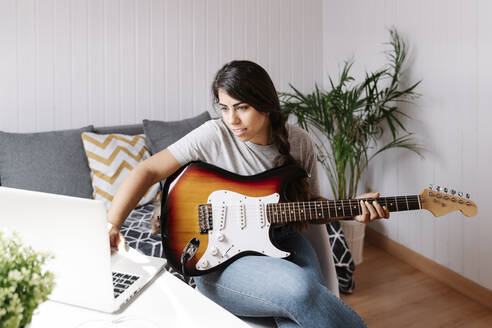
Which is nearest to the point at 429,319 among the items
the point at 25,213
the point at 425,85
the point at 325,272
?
the point at 325,272

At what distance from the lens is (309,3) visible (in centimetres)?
334

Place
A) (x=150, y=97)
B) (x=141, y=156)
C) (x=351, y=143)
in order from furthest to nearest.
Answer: (x=150, y=97) < (x=351, y=143) < (x=141, y=156)

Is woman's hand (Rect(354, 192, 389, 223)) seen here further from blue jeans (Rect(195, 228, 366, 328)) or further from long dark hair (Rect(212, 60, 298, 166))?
long dark hair (Rect(212, 60, 298, 166))

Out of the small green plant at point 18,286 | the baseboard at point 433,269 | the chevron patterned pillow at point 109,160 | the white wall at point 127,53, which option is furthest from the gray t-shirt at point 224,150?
the white wall at point 127,53

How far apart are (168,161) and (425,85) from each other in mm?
1749

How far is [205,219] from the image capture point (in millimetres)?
1348

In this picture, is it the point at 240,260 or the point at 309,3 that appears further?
the point at 309,3

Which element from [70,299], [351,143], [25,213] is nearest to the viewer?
[25,213]

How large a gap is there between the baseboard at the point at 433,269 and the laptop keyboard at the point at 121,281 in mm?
1966

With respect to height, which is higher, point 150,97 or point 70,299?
point 150,97

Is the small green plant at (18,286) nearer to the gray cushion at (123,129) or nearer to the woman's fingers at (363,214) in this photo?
the woman's fingers at (363,214)

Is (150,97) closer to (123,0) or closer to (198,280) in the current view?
(123,0)

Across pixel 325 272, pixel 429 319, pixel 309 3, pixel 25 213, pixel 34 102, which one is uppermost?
pixel 309 3

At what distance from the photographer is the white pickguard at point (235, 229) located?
1315mm
